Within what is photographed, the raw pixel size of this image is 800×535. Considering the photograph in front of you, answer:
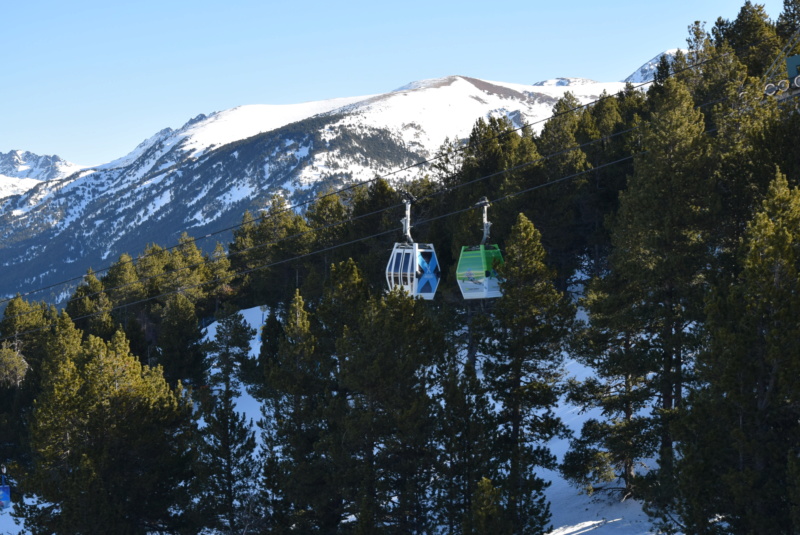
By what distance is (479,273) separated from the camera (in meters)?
22.4

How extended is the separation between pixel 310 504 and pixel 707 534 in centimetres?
1392

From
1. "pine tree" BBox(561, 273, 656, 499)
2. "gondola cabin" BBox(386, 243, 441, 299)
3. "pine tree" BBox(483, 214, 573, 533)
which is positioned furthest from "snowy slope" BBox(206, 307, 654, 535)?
"gondola cabin" BBox(386, 243, 441, 299)

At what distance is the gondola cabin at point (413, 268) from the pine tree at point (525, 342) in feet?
7.85

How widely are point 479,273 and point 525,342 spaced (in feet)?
9.30

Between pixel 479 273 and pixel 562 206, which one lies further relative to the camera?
pixel 562 206

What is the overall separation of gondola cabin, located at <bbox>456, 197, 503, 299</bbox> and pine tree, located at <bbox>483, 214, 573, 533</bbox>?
92 cm

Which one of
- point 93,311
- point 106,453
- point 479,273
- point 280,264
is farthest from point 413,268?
point 280,264

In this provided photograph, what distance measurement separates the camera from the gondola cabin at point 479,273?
2236 centimetres

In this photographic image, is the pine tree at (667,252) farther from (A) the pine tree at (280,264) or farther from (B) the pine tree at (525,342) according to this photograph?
(A) the pine tree at (280,264)

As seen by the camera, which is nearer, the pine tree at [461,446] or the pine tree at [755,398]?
the pine tree at [755,398]

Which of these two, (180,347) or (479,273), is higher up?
(479,273)

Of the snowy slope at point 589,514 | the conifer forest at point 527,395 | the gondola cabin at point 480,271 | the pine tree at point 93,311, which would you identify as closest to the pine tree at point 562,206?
the conifer forest at point 527,395

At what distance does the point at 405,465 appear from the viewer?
77.0 ft

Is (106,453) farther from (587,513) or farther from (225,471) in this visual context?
(587,513)
